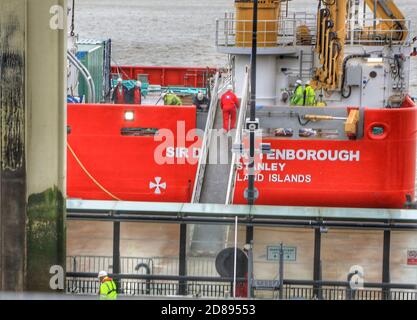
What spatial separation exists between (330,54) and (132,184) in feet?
15.4

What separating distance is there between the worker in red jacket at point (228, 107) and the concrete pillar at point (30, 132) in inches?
362

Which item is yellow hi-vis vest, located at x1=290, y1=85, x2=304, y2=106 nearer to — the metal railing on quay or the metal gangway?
the metal gangway

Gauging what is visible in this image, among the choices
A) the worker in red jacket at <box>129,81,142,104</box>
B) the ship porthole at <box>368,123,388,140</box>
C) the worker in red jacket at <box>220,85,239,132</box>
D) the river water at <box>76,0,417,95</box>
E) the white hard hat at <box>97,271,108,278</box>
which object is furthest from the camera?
the river water at <box>76,0,417,95</box>

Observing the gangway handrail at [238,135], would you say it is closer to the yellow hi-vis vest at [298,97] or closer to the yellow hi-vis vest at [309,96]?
the yellow hi-vis vest at [298,97]

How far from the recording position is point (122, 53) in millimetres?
55562

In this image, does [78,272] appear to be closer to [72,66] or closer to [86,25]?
[72,66]

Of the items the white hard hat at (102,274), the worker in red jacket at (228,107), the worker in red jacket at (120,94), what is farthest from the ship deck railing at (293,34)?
the white hard hat at (102,274)

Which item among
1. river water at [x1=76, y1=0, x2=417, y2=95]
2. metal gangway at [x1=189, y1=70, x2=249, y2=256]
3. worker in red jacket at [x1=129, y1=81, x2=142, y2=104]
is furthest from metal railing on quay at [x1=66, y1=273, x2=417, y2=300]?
river water at [x1=76, y1=0, x2=417, y2=95]

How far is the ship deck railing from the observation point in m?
23.2

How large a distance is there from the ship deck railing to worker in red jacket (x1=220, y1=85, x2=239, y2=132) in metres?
1.84

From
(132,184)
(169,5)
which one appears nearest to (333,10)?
(132,184)

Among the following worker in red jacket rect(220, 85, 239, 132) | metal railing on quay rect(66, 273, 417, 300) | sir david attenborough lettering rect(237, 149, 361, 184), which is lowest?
metal railing on quay rect(66, 273, 417, 300)

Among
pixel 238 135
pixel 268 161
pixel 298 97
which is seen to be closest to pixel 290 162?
pixel 268 161

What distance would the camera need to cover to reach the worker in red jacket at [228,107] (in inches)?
835
